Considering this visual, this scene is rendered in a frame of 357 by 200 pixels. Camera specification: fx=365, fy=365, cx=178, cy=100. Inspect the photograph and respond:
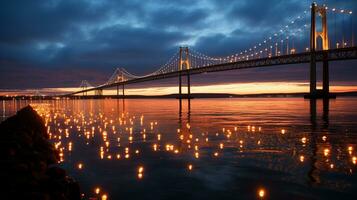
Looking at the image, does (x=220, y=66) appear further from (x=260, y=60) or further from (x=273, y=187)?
(x=273, y=187)

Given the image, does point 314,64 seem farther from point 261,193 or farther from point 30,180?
point 30,180

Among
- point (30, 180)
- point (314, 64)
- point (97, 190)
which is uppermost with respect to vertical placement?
point (314, 64)

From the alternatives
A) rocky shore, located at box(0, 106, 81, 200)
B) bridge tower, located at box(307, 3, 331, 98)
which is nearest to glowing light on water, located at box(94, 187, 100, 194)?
rocky shore, located at box(0, 106, 81, 200)

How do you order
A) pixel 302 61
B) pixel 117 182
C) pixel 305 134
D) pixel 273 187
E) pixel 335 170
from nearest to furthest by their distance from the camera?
pixel 273 187 < pixel 117 182 < pixel 335 170 < pixel 305 134 < pixel 302 61

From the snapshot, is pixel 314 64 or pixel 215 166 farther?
pixel 314 64

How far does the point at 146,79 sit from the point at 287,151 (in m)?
94.1

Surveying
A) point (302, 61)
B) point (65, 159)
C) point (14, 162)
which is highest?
point (302, 61)

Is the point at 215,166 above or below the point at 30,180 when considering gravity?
below

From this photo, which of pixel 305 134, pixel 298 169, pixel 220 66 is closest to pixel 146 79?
pixel 220 66

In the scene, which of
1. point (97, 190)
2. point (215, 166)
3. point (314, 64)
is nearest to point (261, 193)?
point (215, 166)

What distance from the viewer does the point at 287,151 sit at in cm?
1173

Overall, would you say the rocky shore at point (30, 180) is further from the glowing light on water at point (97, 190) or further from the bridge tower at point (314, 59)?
the bridge tower at point (314, 59)

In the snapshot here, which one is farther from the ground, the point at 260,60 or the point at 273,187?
the point at 260,60

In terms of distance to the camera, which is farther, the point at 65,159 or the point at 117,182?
the point at 65,159
